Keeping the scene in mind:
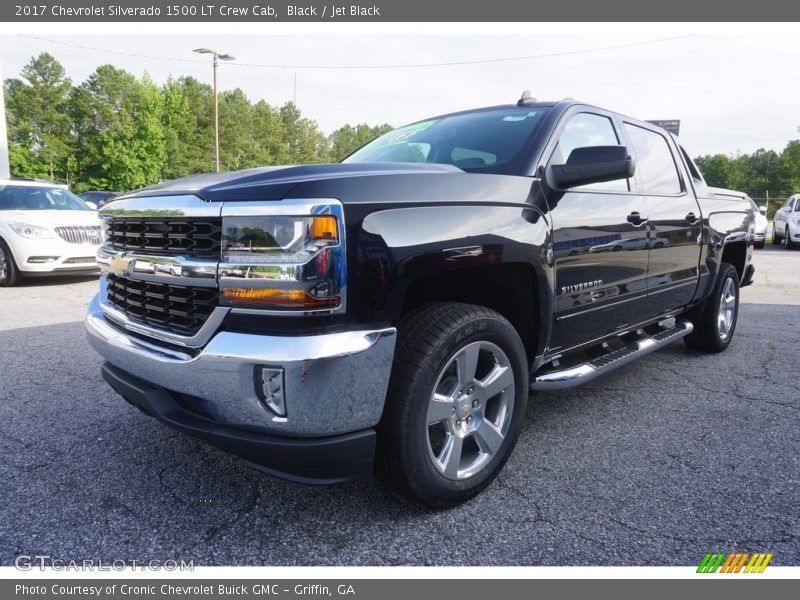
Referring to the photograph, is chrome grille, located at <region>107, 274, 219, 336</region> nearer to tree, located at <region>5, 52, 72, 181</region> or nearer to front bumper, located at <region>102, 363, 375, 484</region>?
front bumper, located at <region>102, 363, 375, 484</region>

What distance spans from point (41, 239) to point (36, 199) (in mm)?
1240

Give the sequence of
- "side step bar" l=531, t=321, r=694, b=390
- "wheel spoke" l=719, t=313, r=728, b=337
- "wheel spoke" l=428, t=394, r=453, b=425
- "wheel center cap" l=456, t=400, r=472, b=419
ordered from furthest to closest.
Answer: "wheel spoke" l=719, t=313, r=728, b=337 → "side step bar" l=531, t=321, r=694, b=390 → "wheel center cap" l=456, t=400, r=472, b=419 → "wheel spoke" l=428, t=394, r=453, b=425

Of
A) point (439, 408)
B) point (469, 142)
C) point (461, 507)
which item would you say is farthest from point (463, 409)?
point (469, 142)

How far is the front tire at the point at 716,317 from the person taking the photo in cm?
445

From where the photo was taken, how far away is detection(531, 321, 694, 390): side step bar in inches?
103

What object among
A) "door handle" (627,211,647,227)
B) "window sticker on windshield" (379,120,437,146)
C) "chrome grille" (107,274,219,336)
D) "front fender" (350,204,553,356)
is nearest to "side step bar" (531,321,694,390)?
"front fender" (350,204,553,356)

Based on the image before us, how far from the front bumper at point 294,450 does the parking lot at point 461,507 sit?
0.32 metres

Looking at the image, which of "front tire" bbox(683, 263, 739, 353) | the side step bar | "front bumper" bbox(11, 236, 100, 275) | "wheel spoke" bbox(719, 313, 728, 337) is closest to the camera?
the side step bar

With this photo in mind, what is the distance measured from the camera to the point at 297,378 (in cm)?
168

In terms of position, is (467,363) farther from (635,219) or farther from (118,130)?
(118,130)

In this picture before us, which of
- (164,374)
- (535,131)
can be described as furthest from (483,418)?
(535,131)

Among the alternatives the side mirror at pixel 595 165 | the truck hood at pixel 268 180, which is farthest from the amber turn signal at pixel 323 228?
the side mirror at pixel 595 165

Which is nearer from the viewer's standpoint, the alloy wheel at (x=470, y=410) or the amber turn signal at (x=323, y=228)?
the amber turn signal at (x=323, y=228)

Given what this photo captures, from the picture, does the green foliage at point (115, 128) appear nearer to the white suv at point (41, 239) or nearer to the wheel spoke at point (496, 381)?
the white suv at point (41, 239)
